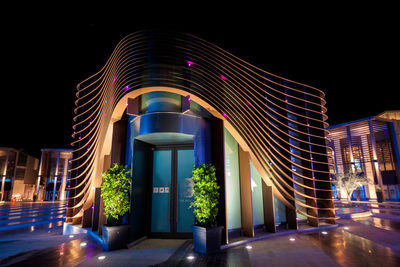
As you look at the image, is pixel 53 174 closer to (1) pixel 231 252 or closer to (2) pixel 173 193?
(2) pixel 173 193

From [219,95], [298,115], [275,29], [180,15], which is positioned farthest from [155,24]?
[298,115]

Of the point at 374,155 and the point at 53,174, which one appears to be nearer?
the point at 374,155

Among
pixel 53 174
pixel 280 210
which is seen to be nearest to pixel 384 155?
pixel 280 210

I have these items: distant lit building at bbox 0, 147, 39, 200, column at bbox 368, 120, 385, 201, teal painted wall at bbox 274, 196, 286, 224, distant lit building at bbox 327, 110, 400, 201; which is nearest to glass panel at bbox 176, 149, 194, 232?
teal painted wall at bbox 274, 196, 286, 224

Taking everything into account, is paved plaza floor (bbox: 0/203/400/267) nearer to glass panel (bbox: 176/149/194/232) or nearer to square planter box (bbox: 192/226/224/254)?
square planter box (bbox: 192/226/224/254)

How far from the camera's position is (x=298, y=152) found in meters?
8.90

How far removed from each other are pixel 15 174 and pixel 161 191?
3468cm

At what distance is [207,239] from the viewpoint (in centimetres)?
506

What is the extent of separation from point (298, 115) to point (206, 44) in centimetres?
458

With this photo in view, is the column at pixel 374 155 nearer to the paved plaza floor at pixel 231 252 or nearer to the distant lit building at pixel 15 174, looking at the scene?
the paved plaza floor at pixel 231 252

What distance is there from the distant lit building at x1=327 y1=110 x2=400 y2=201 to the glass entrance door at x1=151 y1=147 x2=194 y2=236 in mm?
22856

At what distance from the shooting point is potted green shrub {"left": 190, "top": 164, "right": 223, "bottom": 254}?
201 inches

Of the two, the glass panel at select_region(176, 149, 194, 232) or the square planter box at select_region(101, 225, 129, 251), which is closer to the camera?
the square planter box at select_region(101, 225, 129, 251)

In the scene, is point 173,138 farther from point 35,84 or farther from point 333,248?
point 35,84
